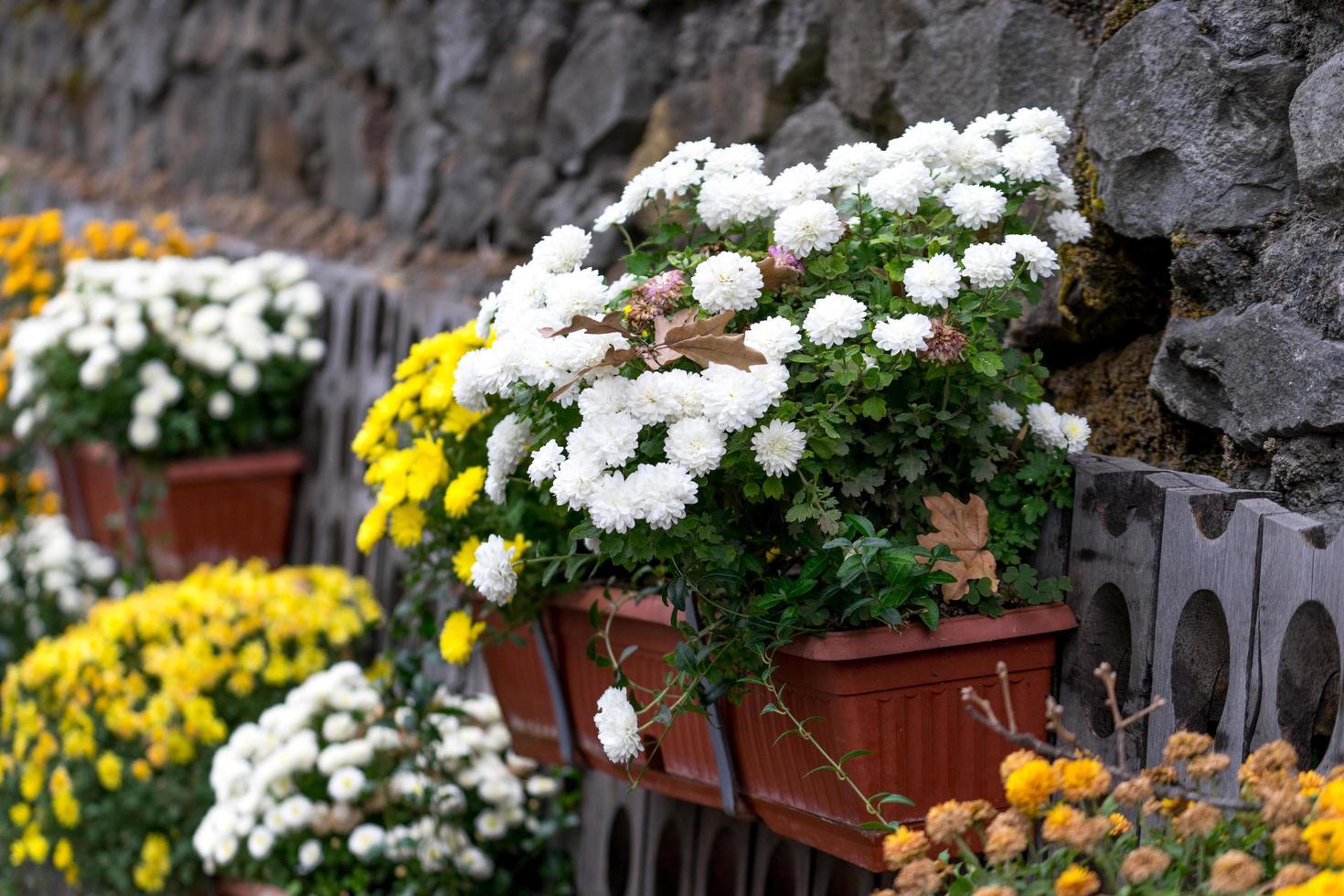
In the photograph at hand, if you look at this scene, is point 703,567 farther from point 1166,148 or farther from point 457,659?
point 1166,148

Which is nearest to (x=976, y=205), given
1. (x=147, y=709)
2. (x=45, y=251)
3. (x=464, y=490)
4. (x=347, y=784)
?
(x=464, y=490)

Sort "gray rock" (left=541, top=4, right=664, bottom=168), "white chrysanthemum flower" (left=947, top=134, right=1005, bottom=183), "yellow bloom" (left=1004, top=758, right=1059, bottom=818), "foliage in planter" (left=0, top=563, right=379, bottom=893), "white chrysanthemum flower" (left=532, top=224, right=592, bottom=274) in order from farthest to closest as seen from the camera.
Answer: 1. "gray rock" (left=541, top=4, right=664, bottom=168)
2. "foliage in planter" (left=0, top=563, right=379, bottom=893)
3. "white chrysanthemum flower" (left=532, top=224, right=592, bottom=274)
4. "white chrysanthemum flower" (left=947, top=134, right=1005, bottom=183)
5. "yellow bloom" (left=1004, top=758, right=1059, bottom=818)

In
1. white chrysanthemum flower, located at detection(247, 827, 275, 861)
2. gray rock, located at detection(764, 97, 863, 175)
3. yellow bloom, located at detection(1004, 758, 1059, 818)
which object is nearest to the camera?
yellow bloom, located at detection(1004, 758, 1059, 818)

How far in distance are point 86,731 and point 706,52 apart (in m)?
1.81

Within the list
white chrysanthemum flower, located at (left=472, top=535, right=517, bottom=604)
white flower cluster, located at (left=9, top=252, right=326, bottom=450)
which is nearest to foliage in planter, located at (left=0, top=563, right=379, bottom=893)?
white flower cluster, located at (left=9, top=252, right=326, bottom=450)

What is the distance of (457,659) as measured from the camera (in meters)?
2.01

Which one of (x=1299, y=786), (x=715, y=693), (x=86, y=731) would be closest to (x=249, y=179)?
(x=86, y=731)

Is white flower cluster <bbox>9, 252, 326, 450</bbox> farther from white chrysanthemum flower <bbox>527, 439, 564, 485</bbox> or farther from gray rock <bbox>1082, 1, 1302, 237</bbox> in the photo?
gray rock <bbox>1082, 1, 1302, 237</bbox>

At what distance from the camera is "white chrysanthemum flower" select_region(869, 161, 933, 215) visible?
1.62 m

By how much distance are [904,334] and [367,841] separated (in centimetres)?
150

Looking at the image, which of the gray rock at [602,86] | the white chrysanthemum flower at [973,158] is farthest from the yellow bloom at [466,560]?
the gray rock at [602,86]

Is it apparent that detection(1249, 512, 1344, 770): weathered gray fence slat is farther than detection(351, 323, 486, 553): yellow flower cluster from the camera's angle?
No

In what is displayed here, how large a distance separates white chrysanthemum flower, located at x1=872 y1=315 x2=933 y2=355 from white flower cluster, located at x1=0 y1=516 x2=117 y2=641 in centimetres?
295

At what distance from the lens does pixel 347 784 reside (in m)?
2.56
